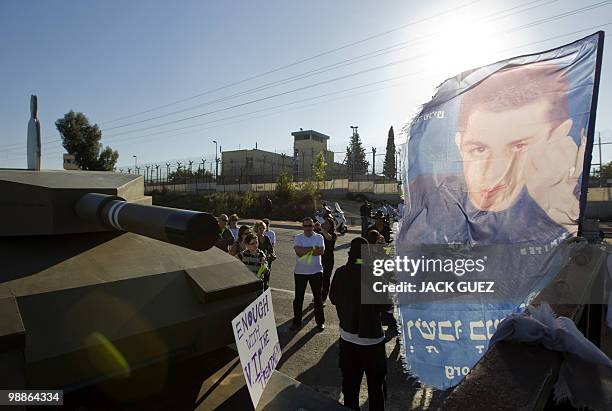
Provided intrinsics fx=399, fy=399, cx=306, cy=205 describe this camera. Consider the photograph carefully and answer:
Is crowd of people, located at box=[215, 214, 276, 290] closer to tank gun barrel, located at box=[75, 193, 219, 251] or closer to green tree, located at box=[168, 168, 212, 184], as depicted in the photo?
tank gun barrel, located at box=[75, 193, 219, 251]

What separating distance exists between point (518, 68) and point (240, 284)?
3.18 meters

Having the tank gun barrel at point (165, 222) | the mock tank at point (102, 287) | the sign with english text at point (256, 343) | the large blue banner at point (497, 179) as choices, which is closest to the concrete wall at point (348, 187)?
the mock tank at point (102, 287)

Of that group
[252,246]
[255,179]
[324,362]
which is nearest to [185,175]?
[255,179]

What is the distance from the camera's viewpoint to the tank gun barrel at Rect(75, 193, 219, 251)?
2457mm

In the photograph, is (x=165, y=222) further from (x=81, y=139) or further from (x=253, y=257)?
(x=81, y=139)

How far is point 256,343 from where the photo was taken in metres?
2.65

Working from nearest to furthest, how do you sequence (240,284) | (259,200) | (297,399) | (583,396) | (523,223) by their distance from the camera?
1. (583,396)
2. (297,399)
3. (523,223)
4. (240,284)
5. (259,200)

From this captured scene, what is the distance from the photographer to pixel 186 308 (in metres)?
3.44

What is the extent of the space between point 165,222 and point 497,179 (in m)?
2.70

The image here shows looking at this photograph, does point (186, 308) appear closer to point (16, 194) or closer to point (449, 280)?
point (16, 194)

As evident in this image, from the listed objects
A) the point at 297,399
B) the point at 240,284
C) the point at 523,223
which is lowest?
the point at 297,399

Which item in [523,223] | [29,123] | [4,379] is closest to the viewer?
[4,379]

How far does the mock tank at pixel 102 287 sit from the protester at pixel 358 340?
1.00 m

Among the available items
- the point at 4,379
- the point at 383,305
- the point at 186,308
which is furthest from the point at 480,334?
the point at 4,379
